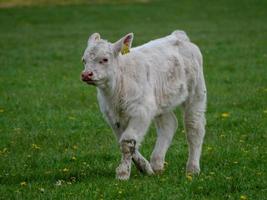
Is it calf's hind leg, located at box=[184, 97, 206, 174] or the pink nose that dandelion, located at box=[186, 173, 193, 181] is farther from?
the pink nose

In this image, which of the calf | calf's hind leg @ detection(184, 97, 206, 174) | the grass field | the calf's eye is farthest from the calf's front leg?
calf's hind leg @ detection(184, 97, 206, 174)

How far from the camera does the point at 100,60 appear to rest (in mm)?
8648

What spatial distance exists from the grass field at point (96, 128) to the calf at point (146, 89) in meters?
0.38

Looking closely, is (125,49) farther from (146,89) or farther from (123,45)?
(146,89)

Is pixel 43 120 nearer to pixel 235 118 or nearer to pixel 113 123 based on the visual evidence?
pixel 235 118

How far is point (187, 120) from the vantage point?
10.0m

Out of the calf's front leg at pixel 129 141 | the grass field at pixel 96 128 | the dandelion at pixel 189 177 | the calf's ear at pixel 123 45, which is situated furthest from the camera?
the calf's ear at pixel 123 45

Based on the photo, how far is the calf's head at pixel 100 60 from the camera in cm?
851

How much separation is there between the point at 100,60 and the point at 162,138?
75.6 inches

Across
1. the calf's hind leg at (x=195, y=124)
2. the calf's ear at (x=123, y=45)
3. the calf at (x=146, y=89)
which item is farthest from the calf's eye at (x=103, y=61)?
the calf's hind leg at (x=195, y=124)

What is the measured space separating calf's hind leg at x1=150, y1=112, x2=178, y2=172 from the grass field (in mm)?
224

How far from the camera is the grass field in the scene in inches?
324

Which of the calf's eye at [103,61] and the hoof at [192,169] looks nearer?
the calf's eye at [103,61]

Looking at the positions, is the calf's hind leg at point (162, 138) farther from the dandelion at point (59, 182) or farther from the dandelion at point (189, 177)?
the dandelion at point (59, 182)
